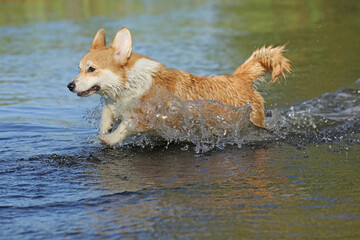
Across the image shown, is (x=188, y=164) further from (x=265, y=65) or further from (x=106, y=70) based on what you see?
(x=265, y=65)

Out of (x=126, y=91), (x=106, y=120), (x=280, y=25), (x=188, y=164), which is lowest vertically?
(x=188, y=164)

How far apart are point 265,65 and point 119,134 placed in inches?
75.4

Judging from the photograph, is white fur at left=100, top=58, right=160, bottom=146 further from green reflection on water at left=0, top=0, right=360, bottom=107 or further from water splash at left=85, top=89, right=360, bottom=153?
green reflection on water at left=0, top=0, right=360, bottom=107

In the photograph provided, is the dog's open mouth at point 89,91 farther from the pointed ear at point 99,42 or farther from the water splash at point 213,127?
the pointed ear at point 99,42

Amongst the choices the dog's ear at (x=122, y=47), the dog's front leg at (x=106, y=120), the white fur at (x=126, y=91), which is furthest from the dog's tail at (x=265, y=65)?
the dog's front leg at (x=106, y=120)

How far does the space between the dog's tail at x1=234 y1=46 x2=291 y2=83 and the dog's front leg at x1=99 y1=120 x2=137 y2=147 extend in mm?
1490

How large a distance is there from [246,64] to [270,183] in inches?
84.9

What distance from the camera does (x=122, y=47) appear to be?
591 centimetres

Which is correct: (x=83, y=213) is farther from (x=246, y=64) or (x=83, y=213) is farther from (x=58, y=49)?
(x=58, y=49)

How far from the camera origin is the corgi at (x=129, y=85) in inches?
229

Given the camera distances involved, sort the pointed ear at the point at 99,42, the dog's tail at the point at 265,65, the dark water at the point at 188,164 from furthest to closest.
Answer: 1. the dog's tail at the point at 265,65
2. the pointed ear at the point at 99,42
3. the dark water at the point at 188,164

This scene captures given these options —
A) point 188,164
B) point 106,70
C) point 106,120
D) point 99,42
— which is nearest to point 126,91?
point 106,70

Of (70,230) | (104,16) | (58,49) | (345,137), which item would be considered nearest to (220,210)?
(70,230)

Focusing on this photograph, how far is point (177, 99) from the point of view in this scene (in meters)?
6.11
